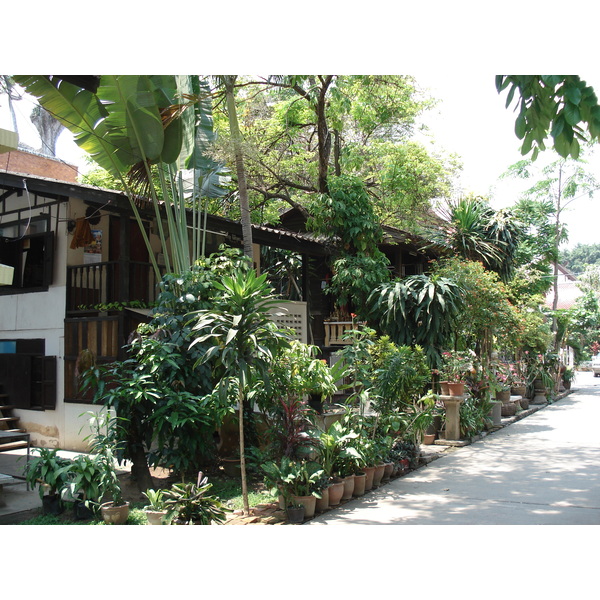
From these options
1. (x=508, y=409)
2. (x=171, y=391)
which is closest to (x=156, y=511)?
(x=171, y=391)

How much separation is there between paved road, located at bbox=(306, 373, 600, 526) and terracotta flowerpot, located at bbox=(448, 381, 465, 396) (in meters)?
0.93

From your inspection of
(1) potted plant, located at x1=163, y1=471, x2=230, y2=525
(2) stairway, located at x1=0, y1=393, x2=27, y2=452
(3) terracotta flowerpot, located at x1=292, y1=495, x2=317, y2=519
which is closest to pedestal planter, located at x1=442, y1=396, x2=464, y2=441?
(3) terracotta flowerpot, located at x1=292, y1=495, x2=317, y2=519

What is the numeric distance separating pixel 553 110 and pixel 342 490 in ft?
13.8

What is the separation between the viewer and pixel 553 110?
4.55m

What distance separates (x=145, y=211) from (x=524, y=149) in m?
6.36

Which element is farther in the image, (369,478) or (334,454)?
(369,478)

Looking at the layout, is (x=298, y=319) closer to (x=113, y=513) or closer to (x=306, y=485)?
(x=306, y=485)

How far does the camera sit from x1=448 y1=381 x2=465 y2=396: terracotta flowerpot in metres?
10.3

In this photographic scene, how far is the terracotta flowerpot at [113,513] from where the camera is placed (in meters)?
5.45

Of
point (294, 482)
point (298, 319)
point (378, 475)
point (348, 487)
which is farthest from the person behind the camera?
point (298, 319)

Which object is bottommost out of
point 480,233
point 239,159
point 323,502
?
point 323,502

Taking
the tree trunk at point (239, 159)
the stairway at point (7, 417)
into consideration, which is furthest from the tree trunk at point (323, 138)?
the stairway at point (7, 417)
